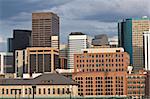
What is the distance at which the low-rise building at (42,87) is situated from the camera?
144 m

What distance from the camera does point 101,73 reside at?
17925 centimetres

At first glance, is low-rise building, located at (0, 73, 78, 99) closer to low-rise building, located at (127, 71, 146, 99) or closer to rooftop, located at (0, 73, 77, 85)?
rooftop, located at (0, 73, 77, 85)

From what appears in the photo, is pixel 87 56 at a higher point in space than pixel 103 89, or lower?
higher

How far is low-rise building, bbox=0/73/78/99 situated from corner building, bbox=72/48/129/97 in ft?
90.7

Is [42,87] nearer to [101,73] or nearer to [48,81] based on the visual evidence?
[48,81]

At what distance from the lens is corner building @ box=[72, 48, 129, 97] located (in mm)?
176750

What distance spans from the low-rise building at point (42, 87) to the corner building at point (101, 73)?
90.7ft

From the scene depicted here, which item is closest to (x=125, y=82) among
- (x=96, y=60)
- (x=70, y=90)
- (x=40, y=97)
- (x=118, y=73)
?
(x=118, y=73)

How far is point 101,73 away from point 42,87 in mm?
39090

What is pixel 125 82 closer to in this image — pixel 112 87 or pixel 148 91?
pixel 112 87

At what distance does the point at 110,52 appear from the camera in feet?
621

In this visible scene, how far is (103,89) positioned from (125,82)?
9.29 metres

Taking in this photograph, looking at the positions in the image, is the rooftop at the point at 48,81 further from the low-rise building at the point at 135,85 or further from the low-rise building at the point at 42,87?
the low-rise building at the point at 135,85

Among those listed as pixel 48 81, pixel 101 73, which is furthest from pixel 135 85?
pixel 48 81
